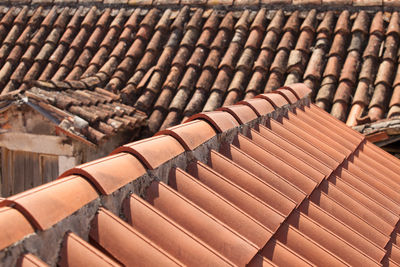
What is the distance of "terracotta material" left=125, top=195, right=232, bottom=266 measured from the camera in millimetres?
1768

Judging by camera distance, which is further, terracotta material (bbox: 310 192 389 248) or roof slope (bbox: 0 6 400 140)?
roof slope (bbox: 0 6 400 140)

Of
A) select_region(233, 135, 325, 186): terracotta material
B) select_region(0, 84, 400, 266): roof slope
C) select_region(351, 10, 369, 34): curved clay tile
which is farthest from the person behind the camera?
select_region(351, 10, 369, 34): curved clay tile

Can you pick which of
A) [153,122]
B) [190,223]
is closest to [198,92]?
[153,122]

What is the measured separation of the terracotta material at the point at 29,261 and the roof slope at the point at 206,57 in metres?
3.96

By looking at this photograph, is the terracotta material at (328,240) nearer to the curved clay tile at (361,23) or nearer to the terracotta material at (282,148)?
the terracotta material at (282,148)

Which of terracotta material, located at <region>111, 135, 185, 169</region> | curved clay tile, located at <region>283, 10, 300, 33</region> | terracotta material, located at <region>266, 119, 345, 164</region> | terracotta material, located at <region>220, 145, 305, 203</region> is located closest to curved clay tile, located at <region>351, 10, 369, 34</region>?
curved clay tile, located at <region>283, 10, 300, 33</region>

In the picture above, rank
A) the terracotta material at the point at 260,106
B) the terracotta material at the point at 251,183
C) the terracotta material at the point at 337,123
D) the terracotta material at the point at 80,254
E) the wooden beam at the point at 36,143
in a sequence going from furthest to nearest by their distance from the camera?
the wooden beam at the point at 36,143 → the terracotta material at the point at 337,123 → the terracotta material at the point at 260,106 → the terracotta material at the point at 251,183 → the terracotta material at the point at 80,254

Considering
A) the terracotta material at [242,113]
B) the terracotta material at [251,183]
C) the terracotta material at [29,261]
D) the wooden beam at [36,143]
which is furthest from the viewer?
the wooden beam at [36,143]

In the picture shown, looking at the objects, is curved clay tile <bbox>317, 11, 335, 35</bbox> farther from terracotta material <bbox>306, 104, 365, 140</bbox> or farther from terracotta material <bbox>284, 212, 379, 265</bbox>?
terracotta material <bbox>284, 212, 379, 265</bbox>

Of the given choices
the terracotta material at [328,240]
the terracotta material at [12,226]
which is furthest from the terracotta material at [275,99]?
the terracotta material at [12,226]

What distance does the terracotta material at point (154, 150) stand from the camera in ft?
6.93

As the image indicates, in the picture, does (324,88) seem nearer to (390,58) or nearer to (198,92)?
(390,58)

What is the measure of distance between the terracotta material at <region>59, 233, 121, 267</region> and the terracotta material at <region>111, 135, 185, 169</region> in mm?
613

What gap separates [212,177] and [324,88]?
3.82 metres
